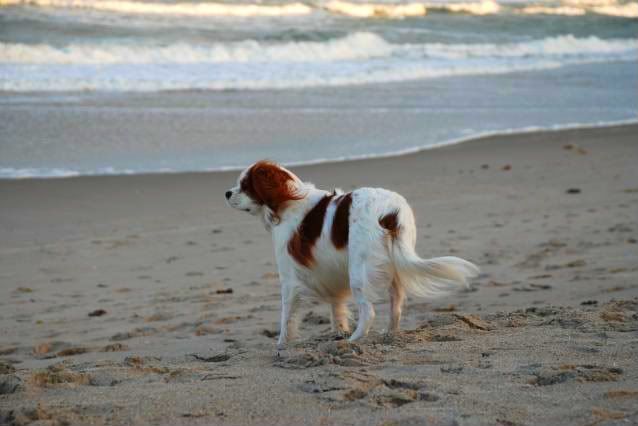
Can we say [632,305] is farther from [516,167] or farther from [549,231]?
[516,167]

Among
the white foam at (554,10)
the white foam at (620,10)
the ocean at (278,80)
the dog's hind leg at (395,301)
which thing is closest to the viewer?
the dog's hind leg at (395,301)

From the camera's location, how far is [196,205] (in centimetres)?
1030

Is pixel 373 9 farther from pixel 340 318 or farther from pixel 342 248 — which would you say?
pixel 342 248

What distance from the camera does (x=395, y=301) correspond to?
544cm

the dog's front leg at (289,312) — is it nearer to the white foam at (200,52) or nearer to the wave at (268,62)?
the wave at (268,62)

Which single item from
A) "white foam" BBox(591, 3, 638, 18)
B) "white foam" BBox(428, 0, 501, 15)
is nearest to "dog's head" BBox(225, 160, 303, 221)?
"white foam" BBox(428, 0, 501, 15)

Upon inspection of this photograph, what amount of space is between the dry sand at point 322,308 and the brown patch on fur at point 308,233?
0.50 m

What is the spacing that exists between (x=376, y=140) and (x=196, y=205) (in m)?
4.42

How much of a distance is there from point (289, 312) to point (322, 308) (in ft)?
4.43

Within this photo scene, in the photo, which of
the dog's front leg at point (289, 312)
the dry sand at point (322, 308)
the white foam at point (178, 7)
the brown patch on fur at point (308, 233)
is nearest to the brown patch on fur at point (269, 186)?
the brown patch on fur at point (308, 233)

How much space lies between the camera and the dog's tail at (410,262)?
5098mm

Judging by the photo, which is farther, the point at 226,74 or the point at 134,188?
the point at 226,74

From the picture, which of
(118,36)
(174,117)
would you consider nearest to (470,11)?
(118,36)

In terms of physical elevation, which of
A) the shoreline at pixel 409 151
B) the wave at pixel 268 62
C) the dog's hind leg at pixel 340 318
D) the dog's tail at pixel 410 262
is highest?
the wave at pixel 268 62
